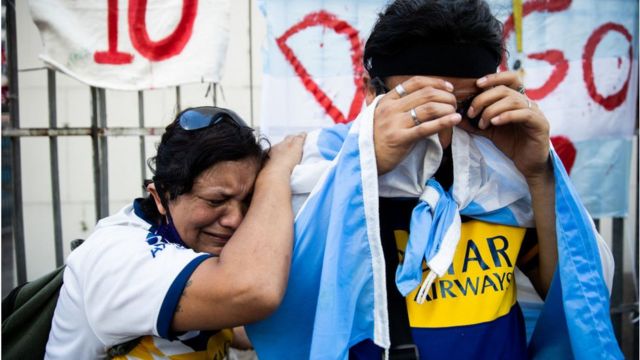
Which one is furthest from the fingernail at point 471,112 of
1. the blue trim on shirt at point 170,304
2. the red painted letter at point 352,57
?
the red painted letter at point 352,57

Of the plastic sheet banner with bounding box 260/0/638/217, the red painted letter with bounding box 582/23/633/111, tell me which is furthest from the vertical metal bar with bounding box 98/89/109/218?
the red painted letter with bounding box 582/23/633/111

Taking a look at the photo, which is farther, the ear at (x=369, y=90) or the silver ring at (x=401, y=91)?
the ear at (x=369, y=90)

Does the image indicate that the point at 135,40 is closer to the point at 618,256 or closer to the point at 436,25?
the point at 436,25

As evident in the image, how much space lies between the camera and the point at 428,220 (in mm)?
1154

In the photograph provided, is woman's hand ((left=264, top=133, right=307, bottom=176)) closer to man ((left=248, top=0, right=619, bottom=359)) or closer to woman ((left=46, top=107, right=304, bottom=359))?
woman ((left=46, top=107, right=304, bottom=359))

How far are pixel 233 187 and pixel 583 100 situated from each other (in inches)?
89.0

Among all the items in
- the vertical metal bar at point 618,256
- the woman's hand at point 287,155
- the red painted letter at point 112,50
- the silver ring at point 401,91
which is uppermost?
the red painted letter at point 112,50

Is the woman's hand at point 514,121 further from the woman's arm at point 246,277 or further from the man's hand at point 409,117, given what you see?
the woman's arm at point 246,277

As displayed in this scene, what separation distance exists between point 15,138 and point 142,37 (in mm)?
801

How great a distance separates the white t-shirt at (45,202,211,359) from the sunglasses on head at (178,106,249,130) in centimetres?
31

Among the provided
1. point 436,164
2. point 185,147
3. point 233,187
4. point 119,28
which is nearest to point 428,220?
point 436,164

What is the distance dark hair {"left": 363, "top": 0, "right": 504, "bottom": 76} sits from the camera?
1143 mm

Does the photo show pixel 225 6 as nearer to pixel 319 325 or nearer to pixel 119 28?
pixel 119 28

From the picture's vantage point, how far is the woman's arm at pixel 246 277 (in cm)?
112
